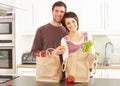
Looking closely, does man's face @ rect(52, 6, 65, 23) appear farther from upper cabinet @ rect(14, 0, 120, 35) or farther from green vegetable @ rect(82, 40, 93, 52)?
upper cabinet @ rect(14, 0, 120, 35)

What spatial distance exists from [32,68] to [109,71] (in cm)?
107

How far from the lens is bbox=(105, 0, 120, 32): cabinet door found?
374cm

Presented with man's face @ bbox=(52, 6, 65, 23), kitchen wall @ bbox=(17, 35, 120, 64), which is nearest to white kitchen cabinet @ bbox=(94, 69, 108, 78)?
kitchen wall @ bbox=(17, 35, 120, 64)

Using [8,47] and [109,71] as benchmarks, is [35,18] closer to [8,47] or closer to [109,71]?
[8,47]

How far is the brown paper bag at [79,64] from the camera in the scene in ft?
6.16

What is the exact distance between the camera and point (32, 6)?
391 centimetres

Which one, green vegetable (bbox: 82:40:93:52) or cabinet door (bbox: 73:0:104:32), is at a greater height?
cabinet door (bbox: 73:0:104:32)

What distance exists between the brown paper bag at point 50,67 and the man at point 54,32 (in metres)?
0.30

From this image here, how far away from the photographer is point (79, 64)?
1.88 m

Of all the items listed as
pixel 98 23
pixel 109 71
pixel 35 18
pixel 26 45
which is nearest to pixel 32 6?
pixel 35 18

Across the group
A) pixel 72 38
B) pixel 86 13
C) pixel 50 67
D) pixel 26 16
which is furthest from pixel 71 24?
pixel 26 16

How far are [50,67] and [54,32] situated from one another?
0.42m

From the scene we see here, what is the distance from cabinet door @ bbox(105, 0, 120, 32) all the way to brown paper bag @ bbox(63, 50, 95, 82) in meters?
1.96

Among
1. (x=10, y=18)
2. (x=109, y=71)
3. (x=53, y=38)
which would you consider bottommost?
(x=109, y=71)
